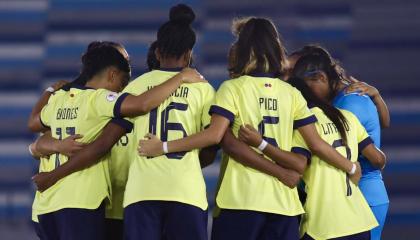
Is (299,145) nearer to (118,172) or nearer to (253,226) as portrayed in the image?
(253,226)

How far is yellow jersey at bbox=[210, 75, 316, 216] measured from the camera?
349 centimetres

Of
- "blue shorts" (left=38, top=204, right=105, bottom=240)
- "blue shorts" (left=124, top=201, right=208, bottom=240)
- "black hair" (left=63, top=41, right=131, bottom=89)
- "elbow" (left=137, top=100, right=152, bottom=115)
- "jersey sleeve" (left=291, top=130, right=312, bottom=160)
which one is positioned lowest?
"blue shorts" (left=38, top=204, right=105, bottom=240)

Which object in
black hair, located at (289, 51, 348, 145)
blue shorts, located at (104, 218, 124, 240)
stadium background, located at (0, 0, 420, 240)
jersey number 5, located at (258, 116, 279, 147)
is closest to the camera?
jersey number 5, located at (258, 116, 279, 147)

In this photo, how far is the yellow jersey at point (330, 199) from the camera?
3664mm

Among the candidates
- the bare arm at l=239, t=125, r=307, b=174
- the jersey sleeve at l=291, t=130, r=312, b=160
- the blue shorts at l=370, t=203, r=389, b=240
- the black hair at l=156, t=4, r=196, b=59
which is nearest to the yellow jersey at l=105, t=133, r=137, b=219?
the black hair at l=156, t=4, r=196, b=59

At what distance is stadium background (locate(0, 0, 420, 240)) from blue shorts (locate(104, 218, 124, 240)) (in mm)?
1786

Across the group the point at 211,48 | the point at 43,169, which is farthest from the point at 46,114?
the point at 211,48

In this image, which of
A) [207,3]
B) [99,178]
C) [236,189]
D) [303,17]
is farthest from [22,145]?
[236,189]

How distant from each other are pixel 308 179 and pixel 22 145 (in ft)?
8.47

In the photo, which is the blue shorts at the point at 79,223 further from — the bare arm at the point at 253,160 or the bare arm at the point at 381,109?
the bare arm at the point at 381,109

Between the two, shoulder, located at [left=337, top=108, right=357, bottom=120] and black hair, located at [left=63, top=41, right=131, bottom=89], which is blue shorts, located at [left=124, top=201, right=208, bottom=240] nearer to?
black hair, located at [left=63, top=41, right=131, bottom=89]

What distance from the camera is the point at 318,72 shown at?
12.7 ft

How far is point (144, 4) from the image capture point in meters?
5.82

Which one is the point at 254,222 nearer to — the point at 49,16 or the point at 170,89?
the point at 170,89
